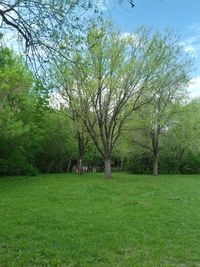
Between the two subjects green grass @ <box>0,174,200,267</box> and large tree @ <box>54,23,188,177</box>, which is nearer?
green grass @ <box>0,174,200,267</box>

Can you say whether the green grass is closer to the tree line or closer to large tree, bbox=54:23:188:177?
the tree line

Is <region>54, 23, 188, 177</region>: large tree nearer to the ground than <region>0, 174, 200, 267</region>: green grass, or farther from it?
farther from it

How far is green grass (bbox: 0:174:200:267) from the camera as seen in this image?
636cm

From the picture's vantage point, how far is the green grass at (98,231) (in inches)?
250

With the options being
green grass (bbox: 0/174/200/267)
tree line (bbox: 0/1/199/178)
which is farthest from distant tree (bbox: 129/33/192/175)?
green grass (bbox: 0/174/200/267)

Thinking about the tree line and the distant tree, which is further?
the distant tree

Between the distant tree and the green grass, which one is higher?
the distant tree

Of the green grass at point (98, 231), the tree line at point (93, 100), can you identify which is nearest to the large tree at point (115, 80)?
the tree line at point (93, 100)

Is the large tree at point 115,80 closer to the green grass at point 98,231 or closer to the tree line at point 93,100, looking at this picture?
the tree line at point 93,100

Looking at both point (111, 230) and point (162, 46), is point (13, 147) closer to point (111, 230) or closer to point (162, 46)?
point (162, 46)

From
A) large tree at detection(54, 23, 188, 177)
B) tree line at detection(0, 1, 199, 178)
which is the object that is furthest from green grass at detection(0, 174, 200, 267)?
large tree at detection(54, 23, 188, 177)

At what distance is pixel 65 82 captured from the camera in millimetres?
22875

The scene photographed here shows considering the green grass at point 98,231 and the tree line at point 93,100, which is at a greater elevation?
the tree line at point 93,100

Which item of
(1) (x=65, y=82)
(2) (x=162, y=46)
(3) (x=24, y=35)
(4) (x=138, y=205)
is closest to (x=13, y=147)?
(1) (x=65, y=82)
